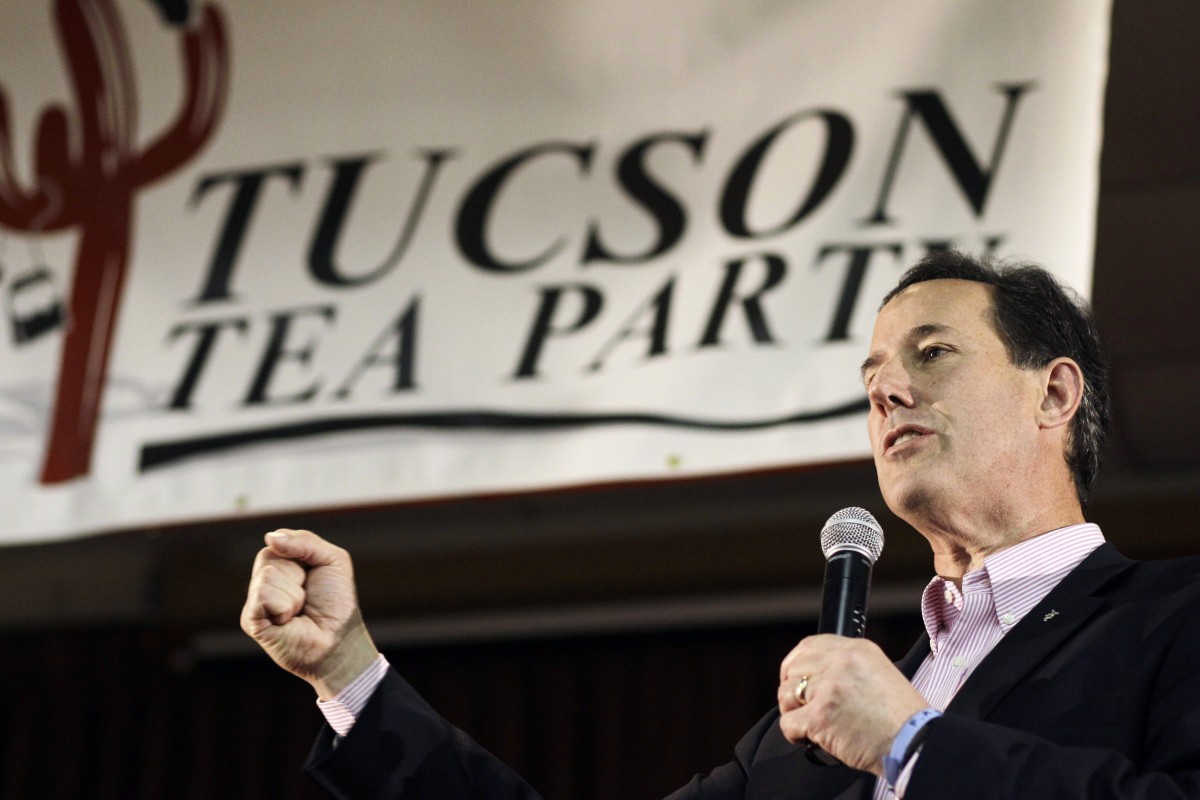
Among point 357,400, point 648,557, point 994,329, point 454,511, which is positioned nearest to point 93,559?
point 454,511

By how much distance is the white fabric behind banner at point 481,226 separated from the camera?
1.93 metres

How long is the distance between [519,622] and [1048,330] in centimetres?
305

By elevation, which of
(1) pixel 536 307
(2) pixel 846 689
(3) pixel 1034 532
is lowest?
(2) pixel 846 689

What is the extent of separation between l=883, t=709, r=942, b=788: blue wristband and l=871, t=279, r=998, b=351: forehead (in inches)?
20.6

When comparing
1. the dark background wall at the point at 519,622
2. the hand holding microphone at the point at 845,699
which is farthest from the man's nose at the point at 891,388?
the dark background wall at the point at 519,622

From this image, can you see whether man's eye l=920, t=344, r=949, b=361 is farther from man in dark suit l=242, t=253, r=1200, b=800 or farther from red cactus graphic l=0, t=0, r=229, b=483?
red cactus graphic l=0, t=0, r=229, b=483

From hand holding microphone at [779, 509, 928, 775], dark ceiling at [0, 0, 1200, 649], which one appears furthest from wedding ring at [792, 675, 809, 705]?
dark ceiling at [0, 0, 1200, 649]

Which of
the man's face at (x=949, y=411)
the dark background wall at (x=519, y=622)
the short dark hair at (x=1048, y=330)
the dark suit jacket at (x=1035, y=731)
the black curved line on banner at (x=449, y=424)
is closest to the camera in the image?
the dark suit jacket at (x=1035, y=731)

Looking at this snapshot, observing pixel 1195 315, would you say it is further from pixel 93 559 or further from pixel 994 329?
pixel 93 559

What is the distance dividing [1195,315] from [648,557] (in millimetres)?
1621

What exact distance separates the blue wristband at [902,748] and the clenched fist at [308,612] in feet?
1.53

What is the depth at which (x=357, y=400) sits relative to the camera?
2109 millimetres

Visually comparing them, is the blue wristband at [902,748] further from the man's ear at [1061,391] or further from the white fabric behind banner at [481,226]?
the white fabric behind banner at [481,226]

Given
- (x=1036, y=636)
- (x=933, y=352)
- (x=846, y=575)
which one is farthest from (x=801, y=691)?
(x=933, y=352)
